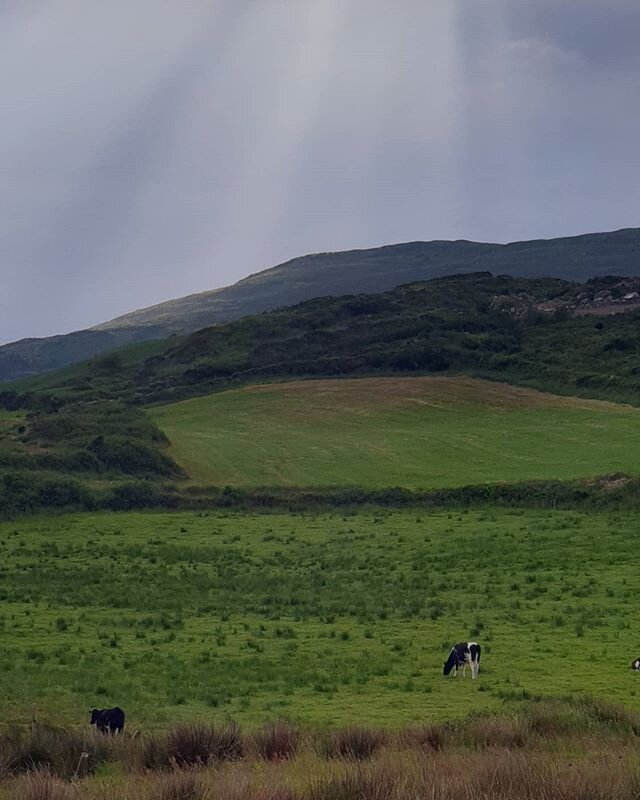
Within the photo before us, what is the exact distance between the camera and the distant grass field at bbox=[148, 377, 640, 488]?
5615 centimetres

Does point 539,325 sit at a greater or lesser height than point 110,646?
greater

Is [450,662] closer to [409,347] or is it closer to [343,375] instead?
[343,375]

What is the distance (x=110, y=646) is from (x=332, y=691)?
647cm

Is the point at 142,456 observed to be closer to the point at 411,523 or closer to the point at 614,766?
the point at 411,523

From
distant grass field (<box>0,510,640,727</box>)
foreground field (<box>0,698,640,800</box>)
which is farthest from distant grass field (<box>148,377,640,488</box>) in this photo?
foreground field (<box>0,698,640,800</box>)

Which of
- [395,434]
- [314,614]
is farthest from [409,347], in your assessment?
[314,614]

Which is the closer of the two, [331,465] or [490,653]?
[490,653]

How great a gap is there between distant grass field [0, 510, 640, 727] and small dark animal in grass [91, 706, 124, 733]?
0.88 m

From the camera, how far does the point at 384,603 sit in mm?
27719

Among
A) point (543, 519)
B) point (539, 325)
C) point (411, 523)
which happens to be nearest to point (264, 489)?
point (411, 523)

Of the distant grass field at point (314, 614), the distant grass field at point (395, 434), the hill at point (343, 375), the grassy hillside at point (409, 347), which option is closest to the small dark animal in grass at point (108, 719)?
the distant grass field at point (314, 614)

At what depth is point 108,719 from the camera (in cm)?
1462

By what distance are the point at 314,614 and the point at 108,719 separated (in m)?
→ 12.5

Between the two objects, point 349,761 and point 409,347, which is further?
point 409,347
